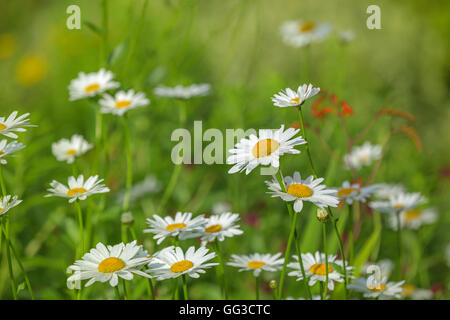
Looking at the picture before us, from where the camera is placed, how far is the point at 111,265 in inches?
22.7

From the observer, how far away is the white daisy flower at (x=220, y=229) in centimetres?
66

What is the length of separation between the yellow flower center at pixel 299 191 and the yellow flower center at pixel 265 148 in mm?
53

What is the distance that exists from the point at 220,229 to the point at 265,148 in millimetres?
149

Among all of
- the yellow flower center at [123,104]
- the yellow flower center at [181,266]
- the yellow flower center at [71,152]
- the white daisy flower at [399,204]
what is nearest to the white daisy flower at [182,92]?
the yellow flower center at [123,104]

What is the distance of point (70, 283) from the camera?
680 mm

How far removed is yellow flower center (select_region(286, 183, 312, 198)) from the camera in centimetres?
59

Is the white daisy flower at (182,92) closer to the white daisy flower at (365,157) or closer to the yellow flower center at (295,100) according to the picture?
the white daisy flower at (365,157)

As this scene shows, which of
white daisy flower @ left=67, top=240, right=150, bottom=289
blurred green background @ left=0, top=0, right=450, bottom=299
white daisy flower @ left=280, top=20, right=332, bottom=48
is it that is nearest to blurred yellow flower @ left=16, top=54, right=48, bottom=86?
blurred green background @ left=0, top=0, right=450, bottom=299

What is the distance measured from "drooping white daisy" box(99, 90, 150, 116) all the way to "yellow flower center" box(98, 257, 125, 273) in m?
0.37

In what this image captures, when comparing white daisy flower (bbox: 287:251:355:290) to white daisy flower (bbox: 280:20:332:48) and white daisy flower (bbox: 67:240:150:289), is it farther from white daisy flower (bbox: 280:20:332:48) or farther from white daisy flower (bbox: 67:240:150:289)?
white daisy flower (bbox: 280:20:332:48)
